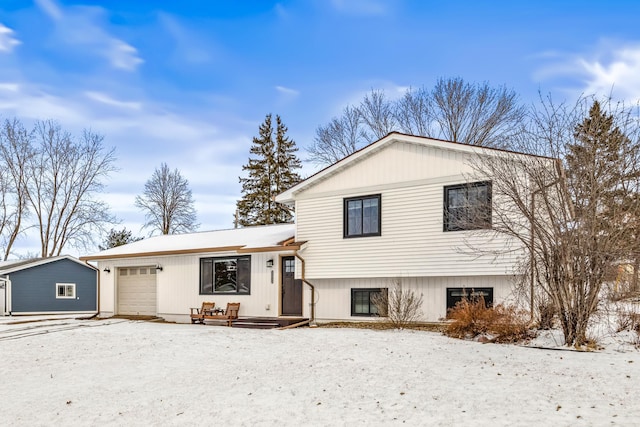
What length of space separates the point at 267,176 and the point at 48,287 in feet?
49.0

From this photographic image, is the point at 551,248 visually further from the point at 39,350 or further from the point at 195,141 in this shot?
the point at 195,141

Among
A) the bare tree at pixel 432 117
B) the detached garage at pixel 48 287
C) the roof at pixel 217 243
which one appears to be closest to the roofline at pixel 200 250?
the roof at pixel 217 243

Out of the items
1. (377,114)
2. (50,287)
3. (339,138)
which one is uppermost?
(377,114)

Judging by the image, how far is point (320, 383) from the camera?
766 cm

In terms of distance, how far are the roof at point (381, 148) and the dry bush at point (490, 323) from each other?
3405mm

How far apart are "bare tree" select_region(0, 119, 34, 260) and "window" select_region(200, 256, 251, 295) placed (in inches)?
897

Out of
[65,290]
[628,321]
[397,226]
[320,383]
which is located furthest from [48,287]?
[628,321]

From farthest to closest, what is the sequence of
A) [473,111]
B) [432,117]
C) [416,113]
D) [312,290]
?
[416,113] → [432,117] → [473,111] → [312,290]

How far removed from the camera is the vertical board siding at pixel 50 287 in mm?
26938

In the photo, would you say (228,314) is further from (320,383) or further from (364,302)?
(320,383)

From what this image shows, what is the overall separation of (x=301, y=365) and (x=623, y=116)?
25.7ft

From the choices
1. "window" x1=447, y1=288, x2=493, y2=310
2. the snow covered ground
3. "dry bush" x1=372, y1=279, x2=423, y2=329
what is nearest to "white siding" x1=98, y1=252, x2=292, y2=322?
"dry bush" x1=372, y1=279, x2=423, y2=329

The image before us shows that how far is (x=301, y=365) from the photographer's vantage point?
8.96 m

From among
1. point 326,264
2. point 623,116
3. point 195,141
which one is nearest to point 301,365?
point 326,264
